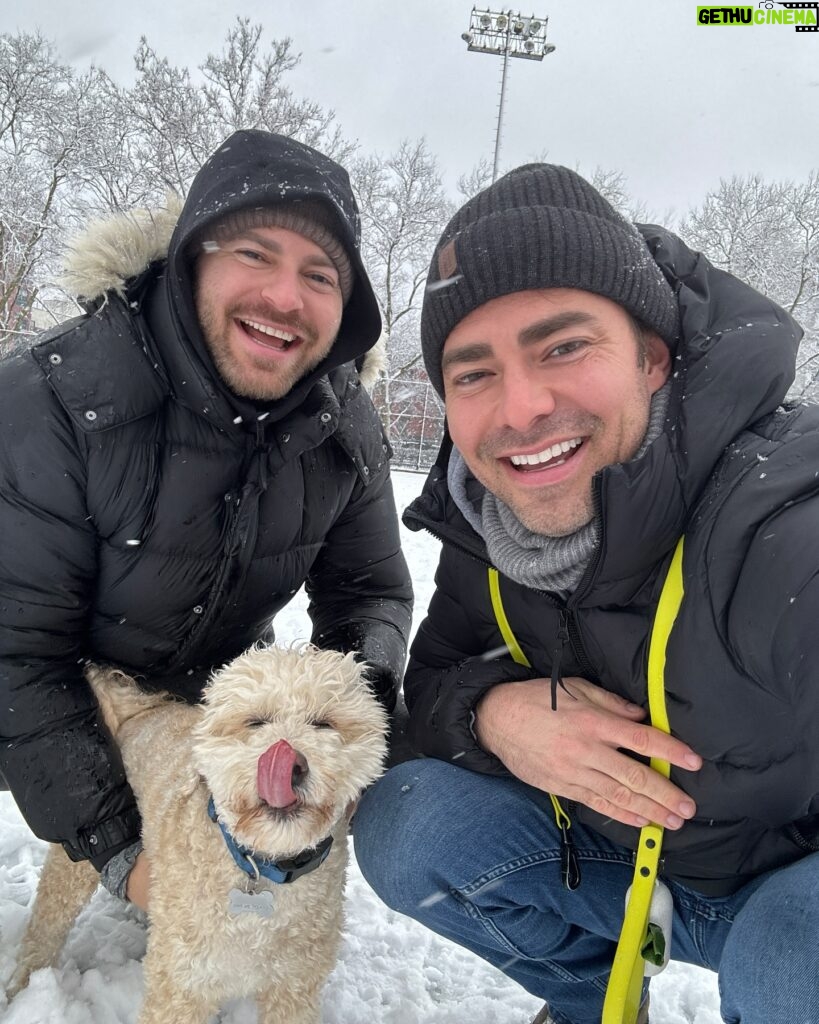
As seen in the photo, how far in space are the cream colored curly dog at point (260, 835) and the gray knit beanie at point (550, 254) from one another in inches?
Answer: 43.5

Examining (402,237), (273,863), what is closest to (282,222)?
(273,863)

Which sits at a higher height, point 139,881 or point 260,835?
point 260,835

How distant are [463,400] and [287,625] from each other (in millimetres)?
4301

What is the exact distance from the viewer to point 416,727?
2107 mm

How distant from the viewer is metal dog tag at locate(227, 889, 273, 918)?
176 cm

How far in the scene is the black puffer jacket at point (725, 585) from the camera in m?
1.30

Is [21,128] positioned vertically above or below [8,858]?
above

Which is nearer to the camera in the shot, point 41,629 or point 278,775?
point 278,775

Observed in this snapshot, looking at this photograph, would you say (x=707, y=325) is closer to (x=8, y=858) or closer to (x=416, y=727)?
(x=416, y=727)

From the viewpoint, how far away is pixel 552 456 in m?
1.62

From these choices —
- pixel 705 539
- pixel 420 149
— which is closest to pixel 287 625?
pixel 705 539

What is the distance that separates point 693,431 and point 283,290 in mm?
1497

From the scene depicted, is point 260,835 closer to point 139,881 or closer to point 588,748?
point 139,881

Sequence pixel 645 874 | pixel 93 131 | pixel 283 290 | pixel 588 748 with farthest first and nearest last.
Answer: pixel 93 131, pixel 283 290, pixel 588 748, pixel 645 874
